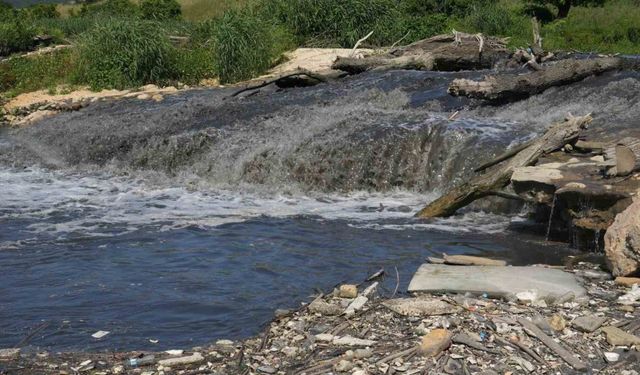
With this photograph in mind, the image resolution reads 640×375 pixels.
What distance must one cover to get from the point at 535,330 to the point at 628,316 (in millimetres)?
726

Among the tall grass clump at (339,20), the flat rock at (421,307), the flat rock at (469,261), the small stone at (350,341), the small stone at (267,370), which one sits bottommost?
the flat rock at (469,261)

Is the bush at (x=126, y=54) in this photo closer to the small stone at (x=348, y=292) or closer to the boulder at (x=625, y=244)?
the small stone at (x=348, y=292)

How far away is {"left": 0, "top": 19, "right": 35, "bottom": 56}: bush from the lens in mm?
27703

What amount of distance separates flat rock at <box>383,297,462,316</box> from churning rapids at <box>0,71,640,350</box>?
2.77ft

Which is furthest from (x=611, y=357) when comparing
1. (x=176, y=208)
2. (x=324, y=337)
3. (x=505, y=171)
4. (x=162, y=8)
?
(x=162, y=8)

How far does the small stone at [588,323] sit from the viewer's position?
4.96m

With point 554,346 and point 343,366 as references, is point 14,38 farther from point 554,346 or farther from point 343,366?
point 554,346

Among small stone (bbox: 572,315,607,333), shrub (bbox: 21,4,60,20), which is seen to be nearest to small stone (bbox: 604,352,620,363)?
small stone (bbox: 572,315,607,333)

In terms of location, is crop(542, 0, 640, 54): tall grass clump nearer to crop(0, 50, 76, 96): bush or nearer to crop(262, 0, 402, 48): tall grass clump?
crop(262, 0, 402, 48): tall grass clump

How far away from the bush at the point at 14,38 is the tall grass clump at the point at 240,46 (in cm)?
1117

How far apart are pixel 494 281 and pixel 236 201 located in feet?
15.6

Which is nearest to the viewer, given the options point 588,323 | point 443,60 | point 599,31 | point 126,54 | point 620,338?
point 620,338

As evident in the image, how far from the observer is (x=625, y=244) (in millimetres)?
6043

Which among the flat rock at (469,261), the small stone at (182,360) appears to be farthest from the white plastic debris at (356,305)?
the flat rock at (469,261)
